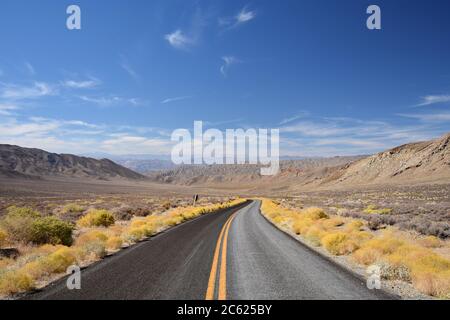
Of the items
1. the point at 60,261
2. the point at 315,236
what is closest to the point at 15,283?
the point at 60,261

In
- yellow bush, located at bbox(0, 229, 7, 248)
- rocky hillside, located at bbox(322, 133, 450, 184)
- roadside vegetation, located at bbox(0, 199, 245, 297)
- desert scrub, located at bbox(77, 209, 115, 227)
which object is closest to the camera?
roadside vegetation, located at bbox(0, 199, 245, 297)

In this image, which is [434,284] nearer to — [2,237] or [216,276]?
[216,276]

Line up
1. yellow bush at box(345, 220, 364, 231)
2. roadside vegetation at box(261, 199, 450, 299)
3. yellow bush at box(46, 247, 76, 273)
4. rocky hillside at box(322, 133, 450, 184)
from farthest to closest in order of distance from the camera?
rocky hillside at box(322, 133, 450, 184), yellow bush at box(345, 220, 364, 231), yellow bush at box(46, 247, 76, 273), roadside vegetation at box(261, 199, 450, 299)

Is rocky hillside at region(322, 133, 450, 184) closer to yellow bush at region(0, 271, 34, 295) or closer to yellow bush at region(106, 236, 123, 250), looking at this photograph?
yellow bush at region(106, 236, 123, 250)

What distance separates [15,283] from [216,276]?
4.56 m

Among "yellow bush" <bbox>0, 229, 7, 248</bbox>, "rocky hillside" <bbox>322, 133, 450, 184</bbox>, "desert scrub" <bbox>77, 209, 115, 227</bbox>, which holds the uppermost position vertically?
"rocky hillside" <bbox>322, 133, 450, 184</bbox>

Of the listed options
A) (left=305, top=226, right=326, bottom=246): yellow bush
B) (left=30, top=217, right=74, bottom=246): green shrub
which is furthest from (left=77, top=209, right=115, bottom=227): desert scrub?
(left=305, top=226, right=326, bottom=246): yellow bush

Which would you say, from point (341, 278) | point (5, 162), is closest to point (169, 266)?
point (341, 278)

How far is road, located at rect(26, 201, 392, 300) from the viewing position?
7.11 m

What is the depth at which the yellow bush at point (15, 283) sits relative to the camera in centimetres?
738

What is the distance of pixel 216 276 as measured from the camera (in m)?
8.52

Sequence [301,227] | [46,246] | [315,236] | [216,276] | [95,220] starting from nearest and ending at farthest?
[216,276] → [46,246] → [315,236] → [301,227] → [95,220]

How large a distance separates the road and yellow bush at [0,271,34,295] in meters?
0.47
